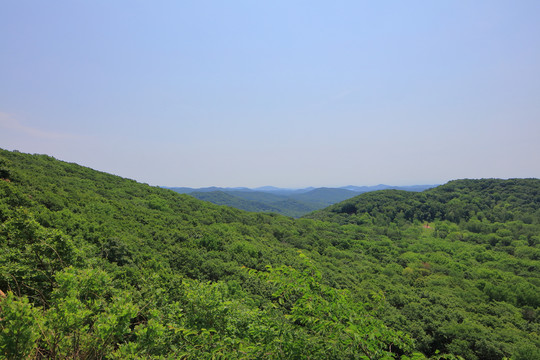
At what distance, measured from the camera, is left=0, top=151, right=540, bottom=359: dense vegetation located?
13.5ft

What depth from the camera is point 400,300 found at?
26.2 meters

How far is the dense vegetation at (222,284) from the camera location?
13.5 feet

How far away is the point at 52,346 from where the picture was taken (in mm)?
3791

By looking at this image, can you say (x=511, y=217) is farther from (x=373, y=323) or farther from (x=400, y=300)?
(x=373, y=323)

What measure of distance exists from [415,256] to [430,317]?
28.4 m

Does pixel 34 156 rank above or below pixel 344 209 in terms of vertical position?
above

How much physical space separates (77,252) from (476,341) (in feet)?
91.9

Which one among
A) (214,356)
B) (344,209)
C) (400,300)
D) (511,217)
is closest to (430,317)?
(400,300)

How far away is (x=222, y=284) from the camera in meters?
9.51

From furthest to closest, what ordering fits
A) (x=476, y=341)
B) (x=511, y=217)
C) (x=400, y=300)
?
(x=511, y=217) → (x=400, y=300) → (x=476, y=341)

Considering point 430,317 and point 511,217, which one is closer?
point 430,317

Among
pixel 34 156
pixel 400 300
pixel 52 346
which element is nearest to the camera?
pixel 52 346

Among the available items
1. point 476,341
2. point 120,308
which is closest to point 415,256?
point 476,341

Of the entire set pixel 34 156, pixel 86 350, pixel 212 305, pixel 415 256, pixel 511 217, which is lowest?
pixel 415 256
